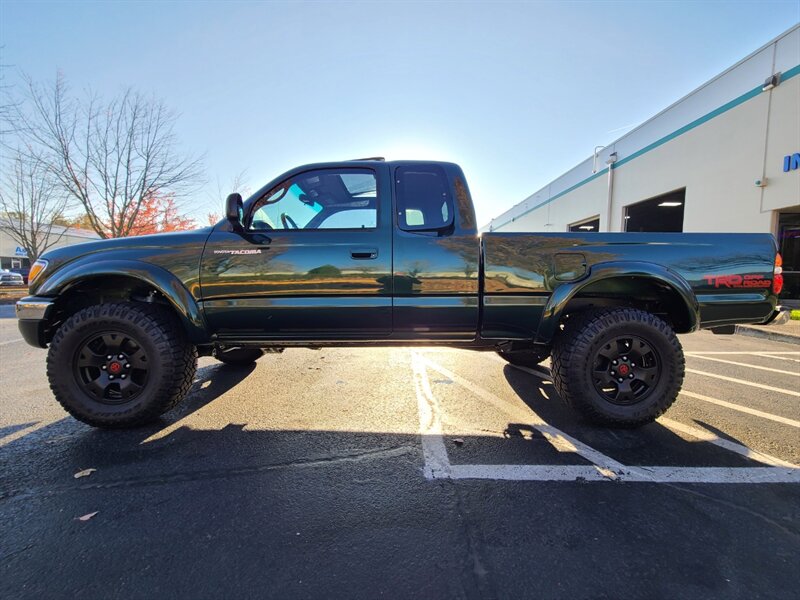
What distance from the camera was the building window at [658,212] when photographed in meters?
15.2

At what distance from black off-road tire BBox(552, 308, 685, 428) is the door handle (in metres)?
1.68

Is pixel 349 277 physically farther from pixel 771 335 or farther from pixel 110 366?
pixel 771 335

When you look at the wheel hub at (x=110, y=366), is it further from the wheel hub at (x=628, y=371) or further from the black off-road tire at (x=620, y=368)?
the wheel hub at (x=628, y=371)

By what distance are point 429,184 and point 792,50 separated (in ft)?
40.2

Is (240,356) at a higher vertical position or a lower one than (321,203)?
lower

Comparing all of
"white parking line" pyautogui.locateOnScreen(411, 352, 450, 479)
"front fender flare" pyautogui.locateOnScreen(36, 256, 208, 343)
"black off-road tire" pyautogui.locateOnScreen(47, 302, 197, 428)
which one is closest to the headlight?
"front fender flare" pyautogui.locateOnScreen(36, 256, 208, 343)

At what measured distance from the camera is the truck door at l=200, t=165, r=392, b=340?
9.99ft

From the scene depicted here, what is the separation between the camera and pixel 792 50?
31.0 ft

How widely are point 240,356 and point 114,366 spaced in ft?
5.13

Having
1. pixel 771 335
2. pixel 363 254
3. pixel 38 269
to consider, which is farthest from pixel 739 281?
pixel 771 335

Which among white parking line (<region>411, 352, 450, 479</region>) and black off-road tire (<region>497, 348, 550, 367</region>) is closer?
white parking line (<region>411, 352, 450, 479</region>)

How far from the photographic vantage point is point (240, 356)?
454 centimetres

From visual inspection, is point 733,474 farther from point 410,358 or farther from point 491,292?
point 410,358

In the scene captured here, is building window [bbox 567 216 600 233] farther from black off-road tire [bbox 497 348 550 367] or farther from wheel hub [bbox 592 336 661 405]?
wheel hub [bbox 592 336 661 405]
